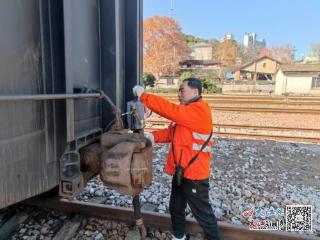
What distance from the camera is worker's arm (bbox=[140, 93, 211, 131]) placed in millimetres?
2711

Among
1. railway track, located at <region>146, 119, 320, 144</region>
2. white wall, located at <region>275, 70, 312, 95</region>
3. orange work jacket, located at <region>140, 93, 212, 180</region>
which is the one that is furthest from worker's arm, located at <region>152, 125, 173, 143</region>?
white wall, located at <region>275, 70, 312, 95</region>

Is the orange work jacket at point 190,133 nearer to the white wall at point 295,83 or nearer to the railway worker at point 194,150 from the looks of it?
the railway worker at point 194,150

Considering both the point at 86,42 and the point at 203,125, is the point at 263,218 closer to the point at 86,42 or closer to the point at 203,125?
the point at 203,125

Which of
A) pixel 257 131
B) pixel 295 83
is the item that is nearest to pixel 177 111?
pixel 257 131

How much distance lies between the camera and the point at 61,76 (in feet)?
6.90

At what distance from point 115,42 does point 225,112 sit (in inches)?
513

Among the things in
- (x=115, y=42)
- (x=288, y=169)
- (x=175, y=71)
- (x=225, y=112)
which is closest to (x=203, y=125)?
(x=115, y=42)

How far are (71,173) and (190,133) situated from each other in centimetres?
127

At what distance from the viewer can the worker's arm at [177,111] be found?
2711mm

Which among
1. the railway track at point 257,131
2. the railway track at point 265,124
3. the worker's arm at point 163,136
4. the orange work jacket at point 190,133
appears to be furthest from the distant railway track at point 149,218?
Answer: the railway track at point 257,131

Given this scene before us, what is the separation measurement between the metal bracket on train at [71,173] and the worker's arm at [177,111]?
70cm

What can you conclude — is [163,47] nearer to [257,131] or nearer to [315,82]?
[315,82]

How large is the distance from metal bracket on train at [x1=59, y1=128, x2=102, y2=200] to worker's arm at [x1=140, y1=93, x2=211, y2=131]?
2.30 feet

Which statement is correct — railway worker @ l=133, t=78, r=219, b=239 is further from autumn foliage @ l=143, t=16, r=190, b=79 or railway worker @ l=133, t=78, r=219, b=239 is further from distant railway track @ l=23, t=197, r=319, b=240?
autumn foliage @ l=143, t=16, r=190, b=79
